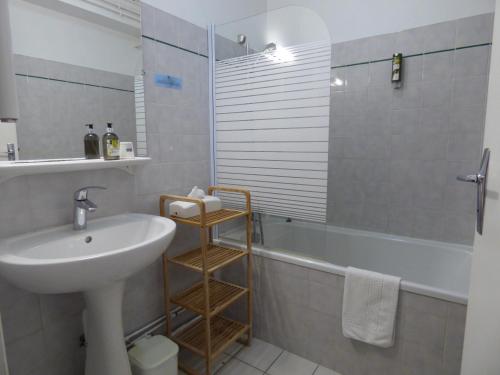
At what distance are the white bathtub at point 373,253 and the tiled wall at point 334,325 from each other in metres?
0.05

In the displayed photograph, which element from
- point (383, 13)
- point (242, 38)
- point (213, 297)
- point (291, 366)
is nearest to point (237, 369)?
point (291, 366)

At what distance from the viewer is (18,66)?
1213mm

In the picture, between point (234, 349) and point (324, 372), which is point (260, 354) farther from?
point (324, 372)

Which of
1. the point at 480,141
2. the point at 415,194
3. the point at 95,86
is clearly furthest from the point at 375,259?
the point at 95,86

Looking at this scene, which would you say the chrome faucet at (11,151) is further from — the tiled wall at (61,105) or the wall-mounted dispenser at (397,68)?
the wall-mounted dispenser at (397,68)

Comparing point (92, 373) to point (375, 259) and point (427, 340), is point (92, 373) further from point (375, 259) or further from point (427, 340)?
point (375, 259)

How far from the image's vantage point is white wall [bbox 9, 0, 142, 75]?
1.22 metres

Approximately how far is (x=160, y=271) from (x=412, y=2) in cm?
245

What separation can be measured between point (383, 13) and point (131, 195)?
7.08 feet

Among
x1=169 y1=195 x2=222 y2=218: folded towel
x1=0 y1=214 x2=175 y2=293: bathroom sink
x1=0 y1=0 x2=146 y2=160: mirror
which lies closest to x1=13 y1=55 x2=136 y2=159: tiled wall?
x1=0 y1=0 x2=146 y2=160: mirror

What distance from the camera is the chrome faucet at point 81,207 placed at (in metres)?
1.31

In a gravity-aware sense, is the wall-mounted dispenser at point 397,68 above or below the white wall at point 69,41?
above

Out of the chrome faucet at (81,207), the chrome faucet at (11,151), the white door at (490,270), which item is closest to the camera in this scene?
the white door at (490,270)

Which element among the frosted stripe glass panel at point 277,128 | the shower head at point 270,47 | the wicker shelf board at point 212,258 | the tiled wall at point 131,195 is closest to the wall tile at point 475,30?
the frosted stripe glass panel at point 277,128
